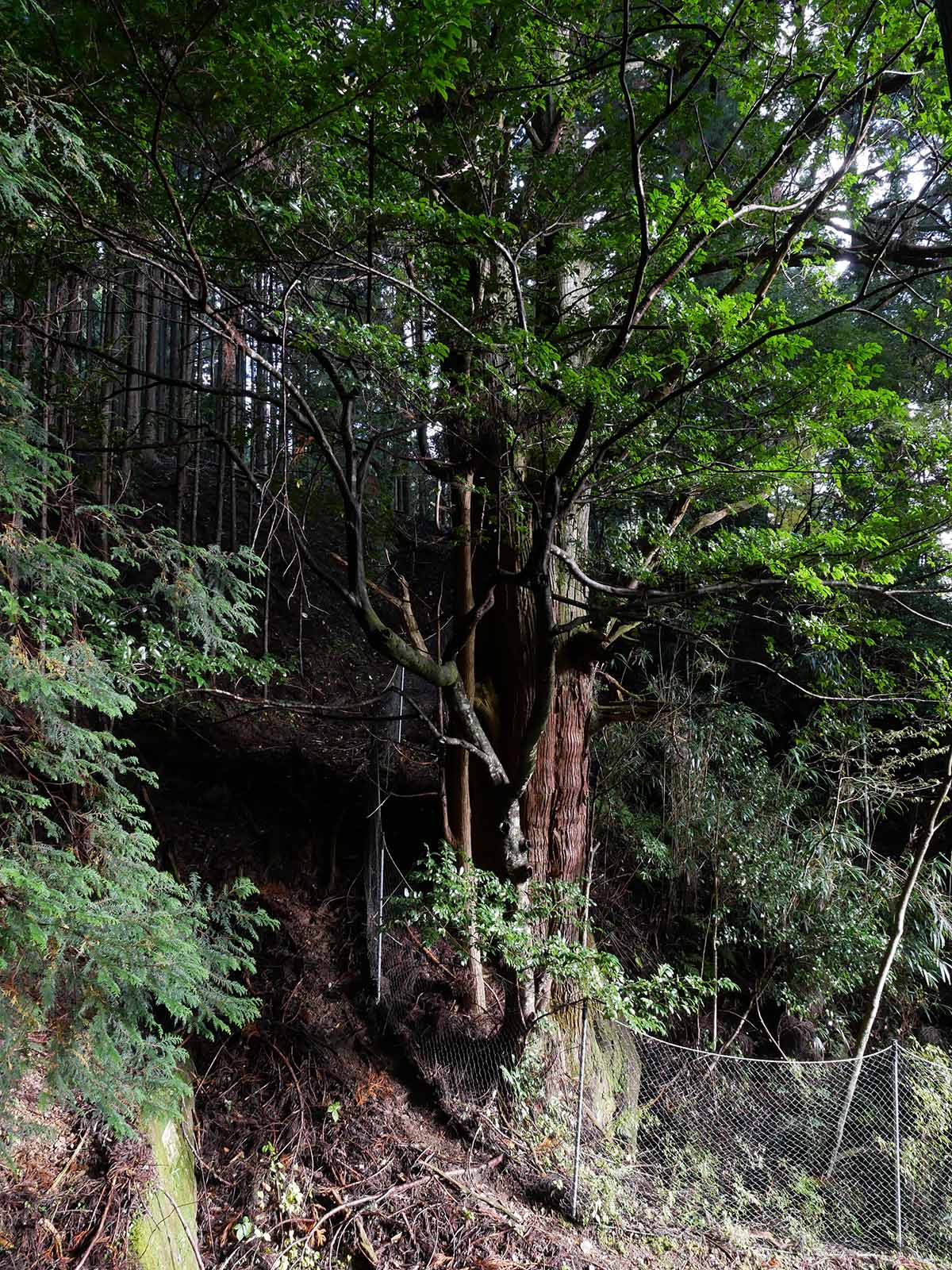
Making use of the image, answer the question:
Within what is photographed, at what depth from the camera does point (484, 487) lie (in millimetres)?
4289

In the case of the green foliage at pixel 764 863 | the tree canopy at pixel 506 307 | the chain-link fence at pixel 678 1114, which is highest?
the tree canopy at pixel 506 307

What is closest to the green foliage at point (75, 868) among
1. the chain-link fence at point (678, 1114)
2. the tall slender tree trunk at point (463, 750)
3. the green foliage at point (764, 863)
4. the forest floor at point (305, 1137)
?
the forest floor at point (305, 1137)

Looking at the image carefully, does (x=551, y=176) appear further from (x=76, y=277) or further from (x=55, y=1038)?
(x=55, y=1038)

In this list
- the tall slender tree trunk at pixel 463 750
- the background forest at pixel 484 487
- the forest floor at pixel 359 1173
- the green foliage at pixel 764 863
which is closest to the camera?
the background forest at pixel 484 487

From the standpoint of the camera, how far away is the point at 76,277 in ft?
11.8

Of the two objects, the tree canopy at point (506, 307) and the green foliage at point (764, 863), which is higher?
the tree canopy at point (506, 307)

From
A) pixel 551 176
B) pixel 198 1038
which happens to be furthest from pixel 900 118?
pixel 198 1038

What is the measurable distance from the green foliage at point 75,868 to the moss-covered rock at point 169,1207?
392mm

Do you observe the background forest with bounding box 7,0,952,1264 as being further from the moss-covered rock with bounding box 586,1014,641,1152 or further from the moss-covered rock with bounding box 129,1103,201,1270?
the moss-covered rock with bounding box 586,1014,641,1152

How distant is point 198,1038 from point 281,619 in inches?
167

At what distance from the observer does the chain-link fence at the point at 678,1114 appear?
4.05 metres

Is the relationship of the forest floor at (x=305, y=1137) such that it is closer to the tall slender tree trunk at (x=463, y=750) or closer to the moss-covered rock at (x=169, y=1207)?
the moss-covered rock at (x=169, y=1207)

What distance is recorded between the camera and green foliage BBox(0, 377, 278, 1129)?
2.18 metres

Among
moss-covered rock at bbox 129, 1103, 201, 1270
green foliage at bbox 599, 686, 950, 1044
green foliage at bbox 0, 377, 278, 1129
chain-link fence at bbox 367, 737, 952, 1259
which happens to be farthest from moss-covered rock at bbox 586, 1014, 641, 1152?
green foliage at bbox 0, 377, 278, 1129
